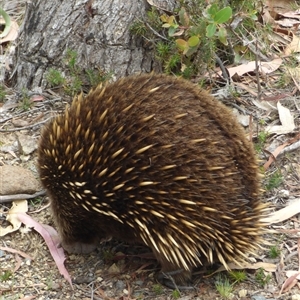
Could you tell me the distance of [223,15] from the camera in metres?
3.88

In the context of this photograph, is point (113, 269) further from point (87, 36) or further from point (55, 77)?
point (87, 36)

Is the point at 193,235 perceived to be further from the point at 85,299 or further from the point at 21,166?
the point at 21,166

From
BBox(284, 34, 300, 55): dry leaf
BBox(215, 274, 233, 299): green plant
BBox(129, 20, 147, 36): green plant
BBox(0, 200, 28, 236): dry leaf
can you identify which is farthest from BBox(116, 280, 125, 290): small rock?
BBox(284, 34, 300, 55): dry leaf

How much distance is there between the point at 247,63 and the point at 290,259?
178cm

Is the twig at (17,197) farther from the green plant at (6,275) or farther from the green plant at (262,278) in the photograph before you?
the green plant at (262,278)

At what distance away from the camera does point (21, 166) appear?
4262 millimetres

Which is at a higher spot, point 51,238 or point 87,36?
point 87,36

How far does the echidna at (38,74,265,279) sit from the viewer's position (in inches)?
128

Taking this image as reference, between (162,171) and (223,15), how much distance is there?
1154 mm

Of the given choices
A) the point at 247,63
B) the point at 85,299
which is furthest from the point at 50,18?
the point at 85,299

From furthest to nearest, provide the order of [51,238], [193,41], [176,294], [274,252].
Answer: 1. [193,41]
2. [51,238]
3. [274,252]
4. [176,294]

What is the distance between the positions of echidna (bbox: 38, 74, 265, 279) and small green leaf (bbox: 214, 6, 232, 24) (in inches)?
23.2

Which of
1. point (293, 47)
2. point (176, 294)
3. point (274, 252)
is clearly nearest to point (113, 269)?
point (176, 294)

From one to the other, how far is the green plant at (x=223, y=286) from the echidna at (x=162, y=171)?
158mm
